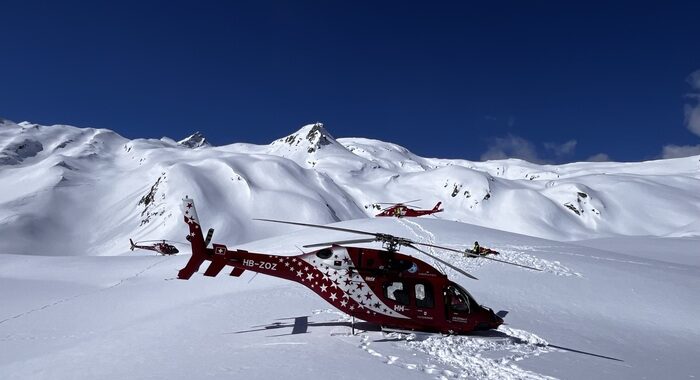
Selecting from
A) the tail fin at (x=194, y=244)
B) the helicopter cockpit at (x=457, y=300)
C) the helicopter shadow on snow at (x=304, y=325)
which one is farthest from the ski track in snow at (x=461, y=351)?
the tail fin at (x=194, y=244)

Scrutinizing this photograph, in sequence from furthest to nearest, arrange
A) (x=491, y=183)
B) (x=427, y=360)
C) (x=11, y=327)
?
(x=491, y=183) → (x=11, y=327) → (x=427, y=360)

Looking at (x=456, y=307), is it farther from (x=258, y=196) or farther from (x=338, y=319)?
(x=258, y=196)

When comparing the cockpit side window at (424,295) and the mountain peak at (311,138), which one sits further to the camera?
the mountain peak at (311,138)

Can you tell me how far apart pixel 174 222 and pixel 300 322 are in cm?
6248

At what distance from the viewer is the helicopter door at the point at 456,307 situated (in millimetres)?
10570

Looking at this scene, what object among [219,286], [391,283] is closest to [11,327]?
[219,286]

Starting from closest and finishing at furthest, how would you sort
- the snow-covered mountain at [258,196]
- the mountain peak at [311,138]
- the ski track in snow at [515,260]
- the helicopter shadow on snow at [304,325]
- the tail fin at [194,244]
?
the helicopter shadow on snow at [304,325]
the tail fin at [194,244]
the ski track in snow at [515,260]
the snow-covered mountain at [258,196]
the mountain peak at [311,138]

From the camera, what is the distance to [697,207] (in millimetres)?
89562

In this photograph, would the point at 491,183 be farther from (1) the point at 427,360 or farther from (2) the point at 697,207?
(1) the point at 427,360

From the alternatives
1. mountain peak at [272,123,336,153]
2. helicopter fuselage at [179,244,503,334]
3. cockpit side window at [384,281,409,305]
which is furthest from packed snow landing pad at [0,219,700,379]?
mountain peak at [272,123,336,153]

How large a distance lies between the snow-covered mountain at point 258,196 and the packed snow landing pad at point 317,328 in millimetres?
47145

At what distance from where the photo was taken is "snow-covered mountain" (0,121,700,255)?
71.3 meters

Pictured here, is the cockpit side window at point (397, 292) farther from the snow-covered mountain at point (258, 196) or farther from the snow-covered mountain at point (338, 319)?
the snow-covered mountain at point (258, 196)

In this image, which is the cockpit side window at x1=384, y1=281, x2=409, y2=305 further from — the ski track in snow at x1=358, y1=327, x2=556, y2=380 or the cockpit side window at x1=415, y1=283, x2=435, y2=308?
the ski track in snow at x1=358, y1=327, x2=556, y2=380
